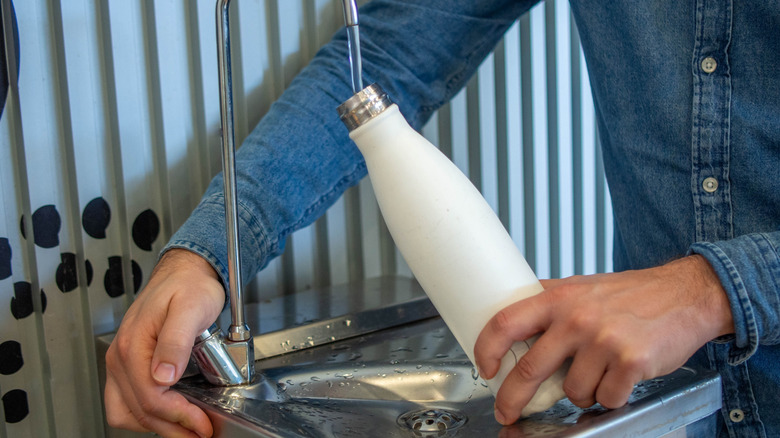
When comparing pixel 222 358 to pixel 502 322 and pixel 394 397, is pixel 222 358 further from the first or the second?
pixel 502 322

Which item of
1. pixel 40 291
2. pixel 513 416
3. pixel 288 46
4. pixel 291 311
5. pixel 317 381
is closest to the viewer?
pixel 513 416

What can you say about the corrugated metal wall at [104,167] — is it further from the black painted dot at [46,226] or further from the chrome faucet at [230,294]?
the chrome faucet at [230,294]

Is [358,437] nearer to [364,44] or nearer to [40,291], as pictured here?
[40,291]

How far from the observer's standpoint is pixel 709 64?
3.16ft

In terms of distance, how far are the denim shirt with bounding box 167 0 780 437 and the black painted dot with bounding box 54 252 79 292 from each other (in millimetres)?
232

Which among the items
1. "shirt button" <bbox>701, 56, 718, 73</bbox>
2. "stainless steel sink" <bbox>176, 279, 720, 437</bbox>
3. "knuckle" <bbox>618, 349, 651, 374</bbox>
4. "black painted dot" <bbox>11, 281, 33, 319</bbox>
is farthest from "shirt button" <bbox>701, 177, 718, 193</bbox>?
"black painted dot" <bbox>11, 281, 33, 319</bbox>

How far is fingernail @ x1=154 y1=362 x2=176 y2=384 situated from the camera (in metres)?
0.78

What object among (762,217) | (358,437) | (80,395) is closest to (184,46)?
(80,395)

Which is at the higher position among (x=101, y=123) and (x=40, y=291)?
(x=101, y=123)

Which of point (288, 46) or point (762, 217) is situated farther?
point (288, 46)

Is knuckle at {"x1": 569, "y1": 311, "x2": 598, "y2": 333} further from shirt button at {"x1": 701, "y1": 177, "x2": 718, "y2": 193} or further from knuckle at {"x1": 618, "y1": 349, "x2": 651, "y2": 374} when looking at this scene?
shirt button at {"x1": 701, "y1": 177, "x2": 718, "y2": 193}

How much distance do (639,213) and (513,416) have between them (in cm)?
48

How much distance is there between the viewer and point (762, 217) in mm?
954

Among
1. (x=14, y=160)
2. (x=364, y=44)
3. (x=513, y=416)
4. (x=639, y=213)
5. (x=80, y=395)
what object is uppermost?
(x=364, y=44)
